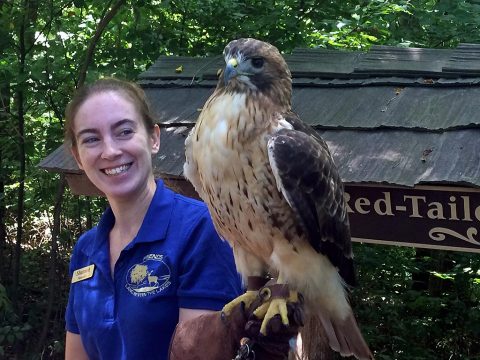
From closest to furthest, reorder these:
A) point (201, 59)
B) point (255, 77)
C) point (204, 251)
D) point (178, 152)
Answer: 1. point (204, 251)
2. point (255, 77)
3. point (178, 152)
4. point (201, 59)

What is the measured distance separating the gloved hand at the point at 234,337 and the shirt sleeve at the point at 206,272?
5 cm

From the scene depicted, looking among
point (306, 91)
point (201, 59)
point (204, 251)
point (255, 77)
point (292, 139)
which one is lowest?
point (204, 251)

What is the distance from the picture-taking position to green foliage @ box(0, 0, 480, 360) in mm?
5508

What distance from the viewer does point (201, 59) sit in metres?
4.89

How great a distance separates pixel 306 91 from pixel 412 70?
2.16ft

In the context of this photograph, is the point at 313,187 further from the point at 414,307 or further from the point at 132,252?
the point at 414,307

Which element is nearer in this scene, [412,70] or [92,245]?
[92,245]

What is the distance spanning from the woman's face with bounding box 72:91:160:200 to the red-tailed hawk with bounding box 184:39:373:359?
191 millimetres

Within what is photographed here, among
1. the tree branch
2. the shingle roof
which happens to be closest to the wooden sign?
Result: the shingle roof

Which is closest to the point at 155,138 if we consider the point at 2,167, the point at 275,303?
the point at 275,303

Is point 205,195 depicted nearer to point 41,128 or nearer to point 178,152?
point 178,152

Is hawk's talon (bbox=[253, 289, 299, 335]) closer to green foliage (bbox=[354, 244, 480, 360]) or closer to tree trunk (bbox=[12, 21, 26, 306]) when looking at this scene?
tree trunk (bbox=[12, 21, 26, 306])

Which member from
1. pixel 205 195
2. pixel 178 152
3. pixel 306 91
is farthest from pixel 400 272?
pixel 205 195

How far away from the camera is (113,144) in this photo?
2.23 m
